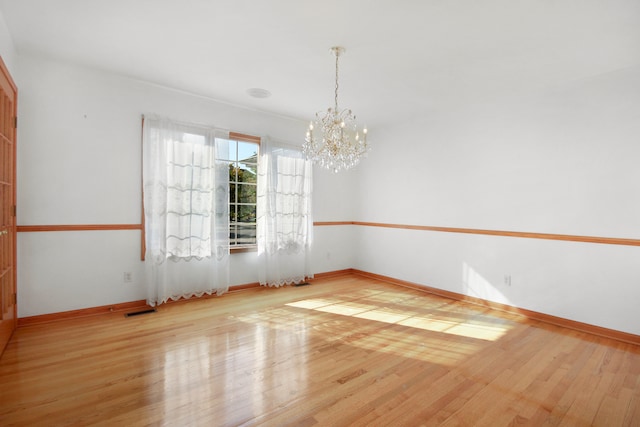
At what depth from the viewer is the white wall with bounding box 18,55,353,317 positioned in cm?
313

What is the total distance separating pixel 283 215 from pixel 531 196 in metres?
3.32

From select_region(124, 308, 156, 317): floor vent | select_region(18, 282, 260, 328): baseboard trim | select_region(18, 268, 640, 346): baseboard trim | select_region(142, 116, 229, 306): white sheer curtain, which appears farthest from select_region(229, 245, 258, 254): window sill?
select_region(124, 308, 156, 317): floor vent

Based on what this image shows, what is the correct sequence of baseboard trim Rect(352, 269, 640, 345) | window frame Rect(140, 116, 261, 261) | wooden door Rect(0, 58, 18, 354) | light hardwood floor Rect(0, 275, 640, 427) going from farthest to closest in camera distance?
window frame Rect(140, 116, 261, 261), baseboard trim Rect(352, 269, 640, 345), wooden door Rect(0, 58, 18, 354), light hardwood floor Rect(0, 275, 640, 427)

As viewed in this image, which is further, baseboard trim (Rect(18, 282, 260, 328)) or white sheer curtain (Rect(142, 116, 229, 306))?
white sheer curtain (Rect(142, 116, 229, 306))

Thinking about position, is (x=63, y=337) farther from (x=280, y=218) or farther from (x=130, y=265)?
(x=280, y=218)

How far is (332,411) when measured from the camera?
1.90 m

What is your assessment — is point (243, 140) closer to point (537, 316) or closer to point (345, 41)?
point (345, 41)

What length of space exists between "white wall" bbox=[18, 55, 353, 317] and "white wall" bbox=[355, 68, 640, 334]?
3527 millimetres

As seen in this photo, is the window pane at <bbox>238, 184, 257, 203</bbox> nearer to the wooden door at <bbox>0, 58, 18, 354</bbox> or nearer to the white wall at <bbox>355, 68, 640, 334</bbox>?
the white wall at <bbox>355, 68, 640, 334</bbox>

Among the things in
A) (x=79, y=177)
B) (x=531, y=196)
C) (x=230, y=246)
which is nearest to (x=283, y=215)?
(x=230, y=246)

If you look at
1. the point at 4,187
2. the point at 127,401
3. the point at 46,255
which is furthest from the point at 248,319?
the point at 4,187

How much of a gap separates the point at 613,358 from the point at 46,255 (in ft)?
17.9

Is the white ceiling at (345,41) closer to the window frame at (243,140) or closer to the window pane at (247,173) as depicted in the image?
the window frame at (243,140)

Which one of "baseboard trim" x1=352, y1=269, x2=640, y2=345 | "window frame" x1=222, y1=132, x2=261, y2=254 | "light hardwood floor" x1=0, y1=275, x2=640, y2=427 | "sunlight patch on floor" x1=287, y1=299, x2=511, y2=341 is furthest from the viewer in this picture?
"window frame" x1=222, y1=132, x2=261, y2=254
